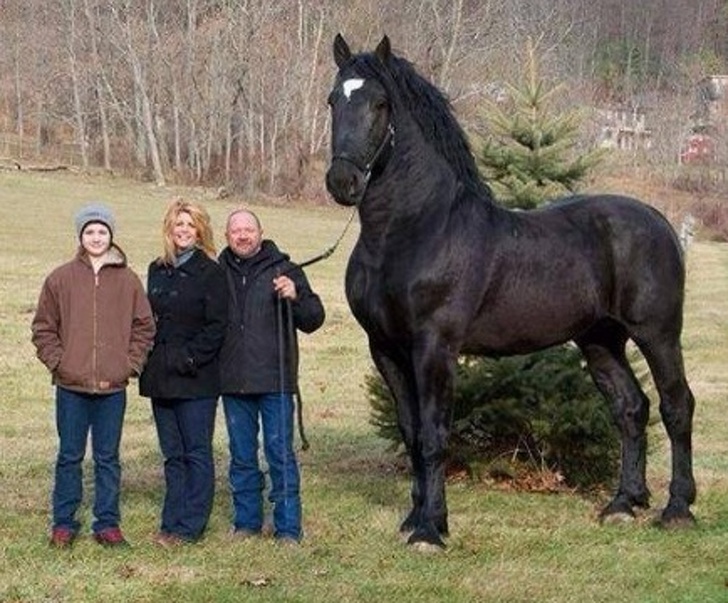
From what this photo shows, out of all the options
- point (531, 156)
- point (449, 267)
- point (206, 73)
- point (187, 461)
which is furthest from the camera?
point (206, 73)

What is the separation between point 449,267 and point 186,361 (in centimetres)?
147

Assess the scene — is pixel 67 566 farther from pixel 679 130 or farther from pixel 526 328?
pixel 679 130

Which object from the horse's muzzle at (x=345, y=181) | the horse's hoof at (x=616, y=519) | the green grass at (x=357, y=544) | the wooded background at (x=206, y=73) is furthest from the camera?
the wooded background at (x=206, y=73)

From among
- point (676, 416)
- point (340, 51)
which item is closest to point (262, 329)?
point (340, 51)

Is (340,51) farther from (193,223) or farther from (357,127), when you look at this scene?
(193,223)

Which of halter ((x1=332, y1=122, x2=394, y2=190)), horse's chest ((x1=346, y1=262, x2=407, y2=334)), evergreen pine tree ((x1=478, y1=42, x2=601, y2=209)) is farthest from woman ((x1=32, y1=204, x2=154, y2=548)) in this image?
evergreen pine tree ((x1=478, y1=42, x2=601, y2=209))

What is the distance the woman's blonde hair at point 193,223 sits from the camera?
645 cm

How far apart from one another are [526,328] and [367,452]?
3390mm

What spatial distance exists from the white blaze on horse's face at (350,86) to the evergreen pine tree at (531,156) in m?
2.51

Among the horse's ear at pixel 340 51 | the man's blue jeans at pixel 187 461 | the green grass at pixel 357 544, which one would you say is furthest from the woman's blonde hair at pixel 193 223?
the green grass at pixel 357 544

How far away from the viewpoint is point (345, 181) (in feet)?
20.0

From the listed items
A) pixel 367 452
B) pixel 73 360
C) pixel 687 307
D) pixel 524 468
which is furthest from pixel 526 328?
pixel 687 307

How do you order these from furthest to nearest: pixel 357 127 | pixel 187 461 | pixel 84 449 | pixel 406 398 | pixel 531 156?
pixel 531 156 < pixel 406 398 < pixel 187 461 < pixel 84 449 < pixel 357 127

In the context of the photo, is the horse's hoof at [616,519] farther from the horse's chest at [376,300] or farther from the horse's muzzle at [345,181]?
the horse's muzzle at [345,181]
